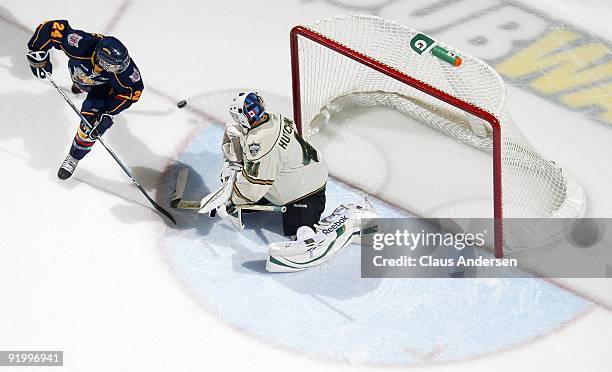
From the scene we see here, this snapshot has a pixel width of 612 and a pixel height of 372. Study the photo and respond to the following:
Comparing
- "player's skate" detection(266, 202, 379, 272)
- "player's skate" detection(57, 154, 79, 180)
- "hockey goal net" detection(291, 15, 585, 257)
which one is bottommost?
"player's skate" detection(57, 154, 79, 180)

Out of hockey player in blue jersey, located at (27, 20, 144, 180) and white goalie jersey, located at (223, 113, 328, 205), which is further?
hockey player in blue jersey, located at (27, 20, 144, 180)

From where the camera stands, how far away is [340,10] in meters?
6.82

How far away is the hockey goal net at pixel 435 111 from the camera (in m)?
5.01

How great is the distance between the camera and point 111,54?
4.98 metres

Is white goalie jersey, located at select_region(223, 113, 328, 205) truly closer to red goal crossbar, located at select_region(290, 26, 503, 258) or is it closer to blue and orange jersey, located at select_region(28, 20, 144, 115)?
red goal crossbar, located at select_region(290, 26, 503, 258)

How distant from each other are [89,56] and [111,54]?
340 millimetres

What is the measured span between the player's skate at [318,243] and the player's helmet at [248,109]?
63cm

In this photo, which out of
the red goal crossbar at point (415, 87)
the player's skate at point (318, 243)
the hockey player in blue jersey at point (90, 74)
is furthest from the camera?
the hockey player in blue jersey at point (90, 74)

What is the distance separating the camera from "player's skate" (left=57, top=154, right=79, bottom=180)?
5438 millimetres

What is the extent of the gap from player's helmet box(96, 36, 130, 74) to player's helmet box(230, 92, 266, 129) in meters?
0.69

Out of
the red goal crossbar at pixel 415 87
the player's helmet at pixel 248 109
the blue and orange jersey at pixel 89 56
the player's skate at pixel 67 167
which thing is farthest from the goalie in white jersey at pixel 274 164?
the player's skate at pixel 67 167

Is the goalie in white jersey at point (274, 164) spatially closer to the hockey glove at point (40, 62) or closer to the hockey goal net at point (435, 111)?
the hockey goal net at point (435, 111)

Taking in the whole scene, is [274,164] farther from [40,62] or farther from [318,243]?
[40,62]

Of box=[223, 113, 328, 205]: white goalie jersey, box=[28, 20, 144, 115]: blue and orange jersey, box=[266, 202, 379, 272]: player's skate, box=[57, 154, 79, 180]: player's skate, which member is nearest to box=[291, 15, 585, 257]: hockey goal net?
box=[266, 202, 379, 272]: player's skate
